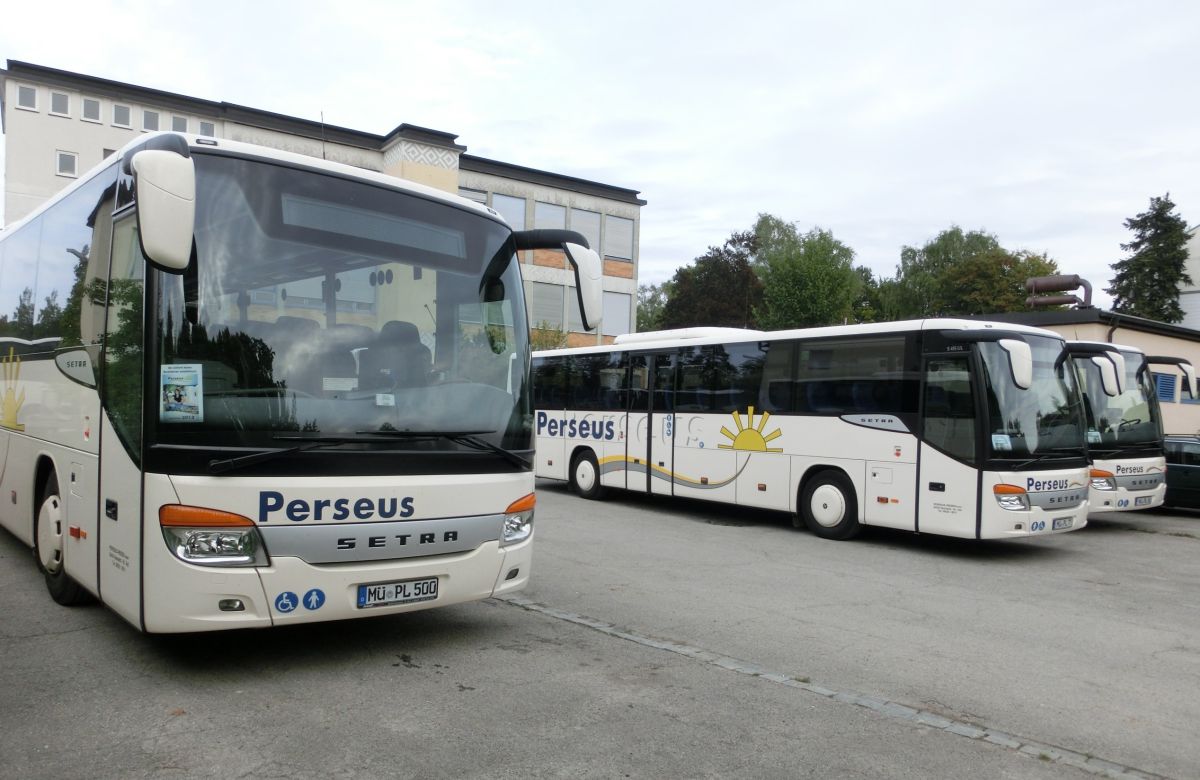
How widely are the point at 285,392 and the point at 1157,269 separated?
64111mm

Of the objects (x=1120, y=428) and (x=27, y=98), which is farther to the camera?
(x=27, y=98)

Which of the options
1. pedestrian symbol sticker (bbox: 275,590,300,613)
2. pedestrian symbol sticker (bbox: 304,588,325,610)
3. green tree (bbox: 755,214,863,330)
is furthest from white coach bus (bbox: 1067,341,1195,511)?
green tree (bbox: 755,214,863,330)

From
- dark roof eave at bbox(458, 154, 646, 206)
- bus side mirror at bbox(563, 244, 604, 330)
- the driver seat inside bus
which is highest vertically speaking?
dark roof eave at bbox(458, 154, 646, 206)

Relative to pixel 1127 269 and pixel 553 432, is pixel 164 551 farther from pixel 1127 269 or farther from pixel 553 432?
pixel 1127 269

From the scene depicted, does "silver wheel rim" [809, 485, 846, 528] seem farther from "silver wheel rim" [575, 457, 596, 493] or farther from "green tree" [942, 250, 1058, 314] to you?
"green tree" [942, 250, 1058, 314]

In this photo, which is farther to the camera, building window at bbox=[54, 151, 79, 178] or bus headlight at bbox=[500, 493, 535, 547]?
building window at bbox=[54, 151, 79, 178]

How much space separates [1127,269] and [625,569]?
59.8 metres

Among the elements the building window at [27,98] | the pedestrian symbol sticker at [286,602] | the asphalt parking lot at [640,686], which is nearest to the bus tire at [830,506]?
the asphalt parking lot at [640,686]

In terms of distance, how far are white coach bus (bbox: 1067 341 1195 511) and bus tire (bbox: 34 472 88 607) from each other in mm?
13156

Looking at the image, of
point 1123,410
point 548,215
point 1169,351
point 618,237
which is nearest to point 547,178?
point 548,215

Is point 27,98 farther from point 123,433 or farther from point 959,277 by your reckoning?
point 959,277

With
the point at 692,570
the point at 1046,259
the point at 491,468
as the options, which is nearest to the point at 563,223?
the point at 1046,259

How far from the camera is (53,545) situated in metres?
6.79

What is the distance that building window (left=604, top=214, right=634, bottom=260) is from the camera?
5222 cm
